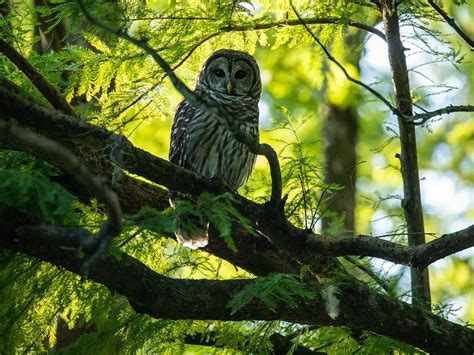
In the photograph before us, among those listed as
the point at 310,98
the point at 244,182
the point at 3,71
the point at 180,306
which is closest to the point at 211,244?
the point at 244,182

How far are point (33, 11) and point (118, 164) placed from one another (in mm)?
1623

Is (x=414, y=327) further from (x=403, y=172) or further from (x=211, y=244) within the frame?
(x=211, y=244)

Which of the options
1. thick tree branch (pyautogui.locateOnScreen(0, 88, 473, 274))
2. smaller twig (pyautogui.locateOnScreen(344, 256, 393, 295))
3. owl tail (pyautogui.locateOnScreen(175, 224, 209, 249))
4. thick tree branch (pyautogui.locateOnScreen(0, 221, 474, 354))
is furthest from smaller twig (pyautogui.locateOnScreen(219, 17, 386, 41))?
thick tree branch (pyautogui.locateOnScreen(0, 221, 474, 354))

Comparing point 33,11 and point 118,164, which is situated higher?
point 33,11

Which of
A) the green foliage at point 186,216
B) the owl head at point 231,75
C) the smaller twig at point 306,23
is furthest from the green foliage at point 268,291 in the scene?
the owl head at point 231,75

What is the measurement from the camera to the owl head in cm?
655

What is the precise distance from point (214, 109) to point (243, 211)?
4.11 feet

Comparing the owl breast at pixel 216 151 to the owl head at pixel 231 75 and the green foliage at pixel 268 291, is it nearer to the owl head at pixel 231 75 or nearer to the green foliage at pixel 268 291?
the owl head at pixel 231 75

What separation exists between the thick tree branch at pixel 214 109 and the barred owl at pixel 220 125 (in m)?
1.49

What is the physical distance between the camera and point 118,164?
3.95 meters

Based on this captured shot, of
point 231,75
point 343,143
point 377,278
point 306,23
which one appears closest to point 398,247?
point 377,278

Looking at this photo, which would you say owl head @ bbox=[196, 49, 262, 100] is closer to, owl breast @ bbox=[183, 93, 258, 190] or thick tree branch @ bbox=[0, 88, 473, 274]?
owl breast @ bbox=[183, 93, 258, 190]

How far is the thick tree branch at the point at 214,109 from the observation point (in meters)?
3.09

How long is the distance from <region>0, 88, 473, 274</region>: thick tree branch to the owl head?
147 cm
